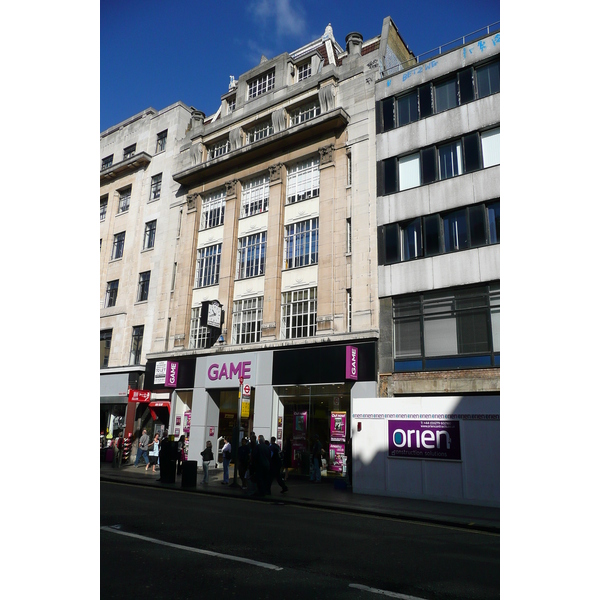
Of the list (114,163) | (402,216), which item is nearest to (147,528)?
(402,216)

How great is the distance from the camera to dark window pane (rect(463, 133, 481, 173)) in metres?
21.0

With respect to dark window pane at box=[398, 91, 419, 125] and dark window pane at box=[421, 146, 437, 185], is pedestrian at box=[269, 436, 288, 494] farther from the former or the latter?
dark window pane at box=[398, 91, 419, 125]

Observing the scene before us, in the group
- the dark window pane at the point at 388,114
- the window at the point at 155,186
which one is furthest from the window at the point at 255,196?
the window at the point at 155,186

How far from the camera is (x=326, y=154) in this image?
2641cm

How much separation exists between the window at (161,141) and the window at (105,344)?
14092 millimetres

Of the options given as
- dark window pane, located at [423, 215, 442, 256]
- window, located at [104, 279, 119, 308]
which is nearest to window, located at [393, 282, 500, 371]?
dark window pane, located at [423, 215, 442, 256]

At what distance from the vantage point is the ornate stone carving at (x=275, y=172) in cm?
2844

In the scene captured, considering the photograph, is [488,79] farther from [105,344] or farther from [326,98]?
[105,344]

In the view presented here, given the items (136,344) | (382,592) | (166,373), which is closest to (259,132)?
(166,373)

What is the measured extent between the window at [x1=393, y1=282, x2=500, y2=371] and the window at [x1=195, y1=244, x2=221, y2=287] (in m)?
12.6

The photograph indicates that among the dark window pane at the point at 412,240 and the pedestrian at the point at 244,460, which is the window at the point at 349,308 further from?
the pedestrian at the point at 244,460

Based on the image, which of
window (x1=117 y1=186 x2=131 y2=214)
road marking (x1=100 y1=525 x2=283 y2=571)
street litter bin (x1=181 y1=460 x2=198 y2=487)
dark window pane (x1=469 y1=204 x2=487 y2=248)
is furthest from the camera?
Answer: window (x1=117 y1=186 x2=131 y2=214)

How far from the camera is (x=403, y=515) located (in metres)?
12.5

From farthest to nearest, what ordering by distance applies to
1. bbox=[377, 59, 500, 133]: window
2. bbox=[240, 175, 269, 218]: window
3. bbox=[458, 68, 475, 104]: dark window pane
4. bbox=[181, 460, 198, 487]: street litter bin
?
1. bbox=[240, 175, 269, 218]: window
2. bbox=[458, 68, 475, 104]: dark window pane
3. bbox=[377, 59, 500, 133]: window
4. bbox=[181, 460, 198, 487]: street litter bin
